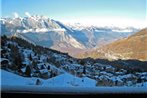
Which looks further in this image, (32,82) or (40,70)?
(40,70)

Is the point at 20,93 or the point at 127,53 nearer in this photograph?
the point at 20,93

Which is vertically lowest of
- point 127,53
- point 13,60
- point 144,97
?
point 144,97

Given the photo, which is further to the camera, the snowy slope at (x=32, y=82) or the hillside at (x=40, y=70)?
the hillside at (x=40, y=70)

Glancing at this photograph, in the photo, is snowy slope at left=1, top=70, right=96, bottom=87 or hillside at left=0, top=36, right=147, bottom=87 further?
hillside at left=0, top=36, right=147, bottom=87

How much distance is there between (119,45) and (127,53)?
1757 cm

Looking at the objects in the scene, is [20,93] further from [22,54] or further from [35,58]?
[35,58]

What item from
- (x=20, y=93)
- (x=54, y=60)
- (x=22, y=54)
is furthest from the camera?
(x=54, y=60)

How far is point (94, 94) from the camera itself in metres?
2.93

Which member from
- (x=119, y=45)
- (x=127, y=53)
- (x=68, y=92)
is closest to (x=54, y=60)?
(x=68, y=92)

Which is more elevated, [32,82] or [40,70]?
[40,70]

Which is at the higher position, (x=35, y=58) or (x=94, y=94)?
(x=35, y=58)

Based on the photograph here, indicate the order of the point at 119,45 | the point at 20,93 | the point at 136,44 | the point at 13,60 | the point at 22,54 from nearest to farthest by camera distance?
1. the point at 20,93
2. the point at 13,60
3. the point at 22,54
4. the point at 136,44
5. the point at 119,45

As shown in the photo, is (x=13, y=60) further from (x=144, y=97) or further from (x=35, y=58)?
(x=144, y=97)

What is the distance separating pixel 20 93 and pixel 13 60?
8586 mm
